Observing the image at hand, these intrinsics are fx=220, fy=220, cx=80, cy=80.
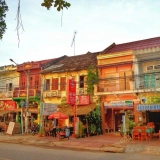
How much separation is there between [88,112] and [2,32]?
50.3 ft

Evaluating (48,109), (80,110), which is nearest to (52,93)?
(80,110)

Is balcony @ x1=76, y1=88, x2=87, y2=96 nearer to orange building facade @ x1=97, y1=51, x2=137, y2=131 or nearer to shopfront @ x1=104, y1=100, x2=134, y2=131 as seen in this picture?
orange building facade @ x1=97, y1=51, x2=137, y2=131

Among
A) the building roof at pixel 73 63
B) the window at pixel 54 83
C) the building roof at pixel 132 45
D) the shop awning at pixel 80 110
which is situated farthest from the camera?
the window at pixel 54 83

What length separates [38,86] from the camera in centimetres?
2658

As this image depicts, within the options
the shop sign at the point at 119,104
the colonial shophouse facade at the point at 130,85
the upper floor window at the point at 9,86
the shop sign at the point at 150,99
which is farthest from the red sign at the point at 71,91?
the upper floor window at the point at 9,86

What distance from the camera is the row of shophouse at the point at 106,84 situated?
1936 centimetres

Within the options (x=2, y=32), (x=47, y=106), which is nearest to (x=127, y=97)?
(x=47, y=106)

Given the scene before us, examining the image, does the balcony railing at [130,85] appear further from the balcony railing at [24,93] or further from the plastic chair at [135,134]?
the balcony railing at [24,93]

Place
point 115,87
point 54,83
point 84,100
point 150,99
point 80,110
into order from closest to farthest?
point 150,99 < point 80,110 < point 115,87 < point 84,100 < point 54,83

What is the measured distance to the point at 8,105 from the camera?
28.7 m

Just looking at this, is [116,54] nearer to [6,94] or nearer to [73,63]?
[73,63]

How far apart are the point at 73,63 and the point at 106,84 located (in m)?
5.87

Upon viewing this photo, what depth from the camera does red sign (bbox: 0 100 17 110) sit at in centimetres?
2817

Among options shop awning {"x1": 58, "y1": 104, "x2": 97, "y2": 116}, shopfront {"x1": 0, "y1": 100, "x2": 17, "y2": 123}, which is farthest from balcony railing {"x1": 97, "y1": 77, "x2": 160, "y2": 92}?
shopfront {"x1": 0, "y1": 100, "x2": 17, "y2": 123}
